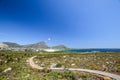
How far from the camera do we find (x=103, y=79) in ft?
58.8

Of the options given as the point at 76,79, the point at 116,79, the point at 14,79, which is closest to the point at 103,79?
the point at 116,79

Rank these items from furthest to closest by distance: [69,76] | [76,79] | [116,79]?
1. [69,76]
2. [76,79]
3. [116,79]

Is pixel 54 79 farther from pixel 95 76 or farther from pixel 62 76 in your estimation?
pixel 95 76

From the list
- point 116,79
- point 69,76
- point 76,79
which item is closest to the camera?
point 116,79

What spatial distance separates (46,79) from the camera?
19.7 m

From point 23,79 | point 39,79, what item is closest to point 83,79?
point 39,79

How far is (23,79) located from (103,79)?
1023cm

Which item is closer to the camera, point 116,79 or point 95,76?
point 116,79

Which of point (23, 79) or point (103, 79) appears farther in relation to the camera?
point (23, 79)

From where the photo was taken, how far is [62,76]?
21047 mm

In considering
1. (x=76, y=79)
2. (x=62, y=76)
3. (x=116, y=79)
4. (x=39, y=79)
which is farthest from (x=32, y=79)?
(x=116, y=79)

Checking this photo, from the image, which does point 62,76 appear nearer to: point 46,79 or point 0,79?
point 46,79

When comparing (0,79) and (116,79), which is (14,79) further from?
(116,79)

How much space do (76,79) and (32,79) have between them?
5.84 m
